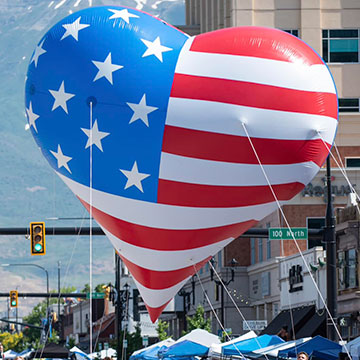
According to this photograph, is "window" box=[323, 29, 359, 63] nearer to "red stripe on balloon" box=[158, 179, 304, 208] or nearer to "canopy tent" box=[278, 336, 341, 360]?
"canopy tent" box=[278, 336, 341, 360]

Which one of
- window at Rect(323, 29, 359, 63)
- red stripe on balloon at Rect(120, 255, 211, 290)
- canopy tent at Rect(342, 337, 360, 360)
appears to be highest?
window at Rect(323, 29, 359, 63)

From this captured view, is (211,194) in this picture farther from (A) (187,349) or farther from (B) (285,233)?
(A) (187,349)

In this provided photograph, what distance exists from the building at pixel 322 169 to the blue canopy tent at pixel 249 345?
3036 cm

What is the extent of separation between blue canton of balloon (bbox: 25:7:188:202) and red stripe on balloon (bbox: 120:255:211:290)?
2.05m

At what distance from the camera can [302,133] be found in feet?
58.6

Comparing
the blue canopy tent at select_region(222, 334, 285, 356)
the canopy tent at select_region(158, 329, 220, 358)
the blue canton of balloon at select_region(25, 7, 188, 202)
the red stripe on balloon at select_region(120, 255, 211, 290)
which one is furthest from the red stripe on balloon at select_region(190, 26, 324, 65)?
the canopy tent at select_region(158, 329, 220, 358)

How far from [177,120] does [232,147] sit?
1053mm

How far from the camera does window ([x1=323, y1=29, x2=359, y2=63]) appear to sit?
67.1 metres

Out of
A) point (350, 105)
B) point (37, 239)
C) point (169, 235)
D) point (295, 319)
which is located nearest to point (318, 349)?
point (169, 235)

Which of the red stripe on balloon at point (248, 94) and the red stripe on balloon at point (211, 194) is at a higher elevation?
the red stripe on balloon at point (248, 94)

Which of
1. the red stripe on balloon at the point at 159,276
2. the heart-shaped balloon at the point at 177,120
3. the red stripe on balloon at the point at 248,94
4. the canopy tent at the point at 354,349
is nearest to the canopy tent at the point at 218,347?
the canopy tent at the point at 354,349

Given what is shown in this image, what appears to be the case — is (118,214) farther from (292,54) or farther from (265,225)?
(265,225)

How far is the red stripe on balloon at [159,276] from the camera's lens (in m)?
20.0

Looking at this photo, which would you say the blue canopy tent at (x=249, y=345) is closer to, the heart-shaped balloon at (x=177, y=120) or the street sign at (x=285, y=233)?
the street sign at (x=285, y=233)
